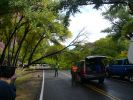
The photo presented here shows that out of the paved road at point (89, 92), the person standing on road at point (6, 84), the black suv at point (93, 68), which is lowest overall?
the paved road at point (89, 92)

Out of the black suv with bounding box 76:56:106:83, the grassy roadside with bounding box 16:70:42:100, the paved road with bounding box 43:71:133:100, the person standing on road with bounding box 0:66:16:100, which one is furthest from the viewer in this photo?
the black suv with bounding box 76:56:106:83

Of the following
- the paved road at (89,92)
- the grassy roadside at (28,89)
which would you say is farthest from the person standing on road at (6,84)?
the grassy roadside at (28,89)

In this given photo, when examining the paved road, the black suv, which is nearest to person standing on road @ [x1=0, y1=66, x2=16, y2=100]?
the paved road

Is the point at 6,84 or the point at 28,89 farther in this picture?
the point at 28,89

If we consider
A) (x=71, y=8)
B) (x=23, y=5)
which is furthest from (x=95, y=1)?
(x=23, y=5)

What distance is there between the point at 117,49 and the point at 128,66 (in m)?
57.2

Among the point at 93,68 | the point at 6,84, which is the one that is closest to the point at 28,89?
the point at 93,68

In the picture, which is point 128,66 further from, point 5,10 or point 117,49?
point 117,49

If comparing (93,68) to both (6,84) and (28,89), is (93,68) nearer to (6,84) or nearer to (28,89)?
(28,89)

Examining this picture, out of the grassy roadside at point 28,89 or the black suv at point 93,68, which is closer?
the grassy roadside at point 28,89

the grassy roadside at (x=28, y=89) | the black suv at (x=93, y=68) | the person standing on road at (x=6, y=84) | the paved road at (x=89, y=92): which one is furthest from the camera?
the black suv at (x=93, y=68)

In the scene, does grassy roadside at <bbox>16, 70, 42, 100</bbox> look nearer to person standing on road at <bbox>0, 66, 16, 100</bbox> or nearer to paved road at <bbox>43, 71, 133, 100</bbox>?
paved road at <bbox>43, 71, 133, 100</bbox>

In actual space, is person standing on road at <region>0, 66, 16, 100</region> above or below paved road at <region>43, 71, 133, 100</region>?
above

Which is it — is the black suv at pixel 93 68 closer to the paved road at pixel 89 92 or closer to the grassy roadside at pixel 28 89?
the paved road at pixel 89 92
